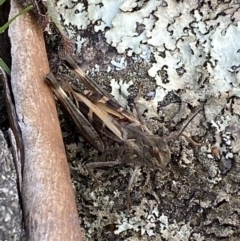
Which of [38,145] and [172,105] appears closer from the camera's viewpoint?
[38,145]

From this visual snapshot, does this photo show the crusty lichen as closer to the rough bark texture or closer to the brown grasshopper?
the brown grasshopper

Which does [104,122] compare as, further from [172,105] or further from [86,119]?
[172,105]

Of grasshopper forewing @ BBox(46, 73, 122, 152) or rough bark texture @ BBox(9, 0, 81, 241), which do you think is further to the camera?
grasshopper forewing @ BBox(46, 73, 122, 152)

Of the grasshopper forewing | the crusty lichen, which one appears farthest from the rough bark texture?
the crusty lichen

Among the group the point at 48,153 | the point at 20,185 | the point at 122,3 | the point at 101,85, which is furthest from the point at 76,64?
the point at 20,185

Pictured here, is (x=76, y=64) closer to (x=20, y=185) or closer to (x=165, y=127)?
(x=165, y=127)

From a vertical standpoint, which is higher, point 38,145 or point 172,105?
point 38,145

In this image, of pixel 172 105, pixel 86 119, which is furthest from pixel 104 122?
pixel 172 105
